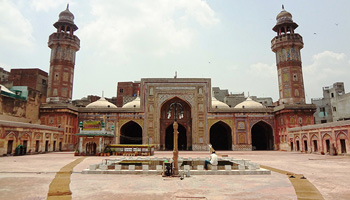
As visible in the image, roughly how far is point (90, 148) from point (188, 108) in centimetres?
1609

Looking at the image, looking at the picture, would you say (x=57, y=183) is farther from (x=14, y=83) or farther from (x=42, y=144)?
(x=14, y=83)

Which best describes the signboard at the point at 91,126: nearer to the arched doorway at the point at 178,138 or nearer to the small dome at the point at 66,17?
the arched doorway at the point at 178,138

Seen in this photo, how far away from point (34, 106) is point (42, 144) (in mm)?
6749

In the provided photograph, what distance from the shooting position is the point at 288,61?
3184cm

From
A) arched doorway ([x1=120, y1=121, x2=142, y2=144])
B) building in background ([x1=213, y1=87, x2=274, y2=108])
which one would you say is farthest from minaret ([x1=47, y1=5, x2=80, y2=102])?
building in background ([x1=213, y1=87, x2=274, y2=108])

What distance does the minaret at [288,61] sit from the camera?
31.1 metres

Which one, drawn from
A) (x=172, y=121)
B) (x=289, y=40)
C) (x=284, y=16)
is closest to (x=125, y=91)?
(x=172, y=121)

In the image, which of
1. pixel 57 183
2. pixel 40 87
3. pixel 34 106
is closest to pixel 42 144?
pixel 34 106

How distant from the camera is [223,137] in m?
39.4

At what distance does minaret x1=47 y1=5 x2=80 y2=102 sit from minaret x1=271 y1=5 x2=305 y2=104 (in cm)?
2782

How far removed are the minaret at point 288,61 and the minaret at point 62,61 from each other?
27822 millimetres

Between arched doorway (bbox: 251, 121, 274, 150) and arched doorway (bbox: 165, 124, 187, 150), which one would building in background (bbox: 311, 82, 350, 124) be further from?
arched doorway (bbox: 165, 124, 187, 150)

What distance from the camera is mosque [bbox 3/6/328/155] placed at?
30.1 meters

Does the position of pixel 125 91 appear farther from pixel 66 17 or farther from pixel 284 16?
pixel 284 16
